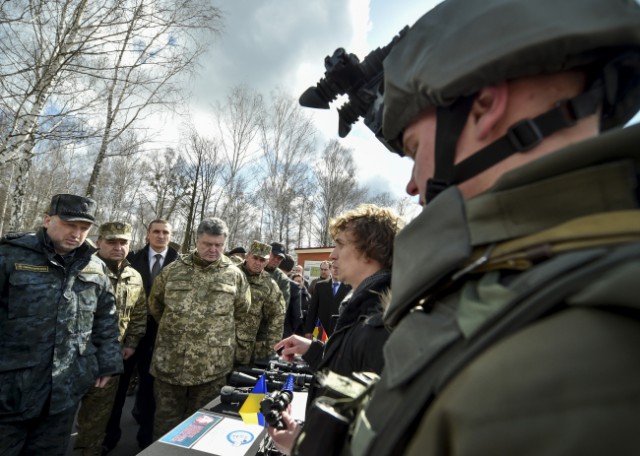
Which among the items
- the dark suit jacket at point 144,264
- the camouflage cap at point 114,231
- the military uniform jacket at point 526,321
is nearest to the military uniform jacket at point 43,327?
the camouflage cap at point 114,231

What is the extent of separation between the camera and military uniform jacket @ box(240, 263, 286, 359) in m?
4.61

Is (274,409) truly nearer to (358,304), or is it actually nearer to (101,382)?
(358,304)

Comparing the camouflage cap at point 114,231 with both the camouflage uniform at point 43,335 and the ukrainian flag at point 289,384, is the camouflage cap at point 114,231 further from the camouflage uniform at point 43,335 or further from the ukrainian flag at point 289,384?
the ukrainian flag at point 289,384

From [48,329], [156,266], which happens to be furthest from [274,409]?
[156,266]

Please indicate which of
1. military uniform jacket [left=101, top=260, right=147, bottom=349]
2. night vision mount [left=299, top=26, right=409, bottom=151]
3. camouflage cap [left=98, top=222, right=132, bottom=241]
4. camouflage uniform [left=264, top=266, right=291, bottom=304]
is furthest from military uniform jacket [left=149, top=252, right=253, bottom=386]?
night vision mount [left=299, top=26, right=409, bottom=151]

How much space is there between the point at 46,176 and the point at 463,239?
3730cm

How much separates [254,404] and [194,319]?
1.83 metres

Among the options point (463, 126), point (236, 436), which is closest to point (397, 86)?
point (463, 126)

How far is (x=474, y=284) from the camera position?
0.62 meters

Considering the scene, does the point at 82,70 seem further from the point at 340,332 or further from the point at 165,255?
the point at 340,332

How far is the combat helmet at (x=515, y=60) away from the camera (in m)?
0.67

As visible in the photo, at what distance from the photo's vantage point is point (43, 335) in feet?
8.81

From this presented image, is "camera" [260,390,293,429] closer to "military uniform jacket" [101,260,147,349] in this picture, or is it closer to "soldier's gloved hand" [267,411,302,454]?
"soldier's gloved hand" [267,411,302,454]

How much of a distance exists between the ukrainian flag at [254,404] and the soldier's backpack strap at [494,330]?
1.64 m
